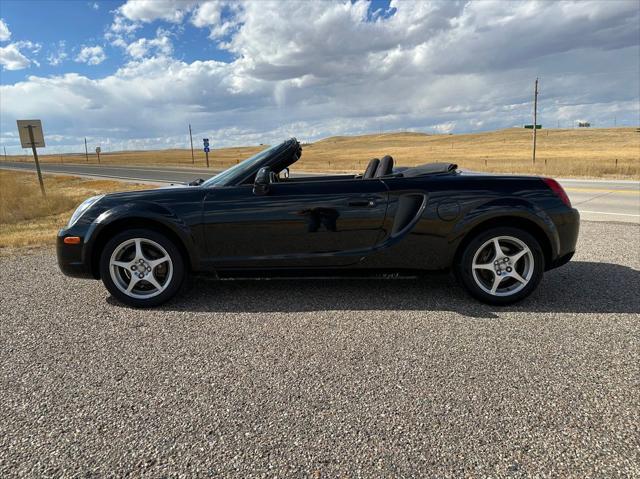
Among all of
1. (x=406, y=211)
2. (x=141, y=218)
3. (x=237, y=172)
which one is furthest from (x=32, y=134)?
(x=406, y=211)

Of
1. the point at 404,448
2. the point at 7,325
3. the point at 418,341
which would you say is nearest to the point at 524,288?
the point at 418,341

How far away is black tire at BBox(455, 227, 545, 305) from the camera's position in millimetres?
3658

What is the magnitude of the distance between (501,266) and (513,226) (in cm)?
36

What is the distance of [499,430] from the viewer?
208 cm

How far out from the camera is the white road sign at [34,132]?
51.1ft

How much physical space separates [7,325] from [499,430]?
12.0 feet

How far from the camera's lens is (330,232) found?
3.65 metres

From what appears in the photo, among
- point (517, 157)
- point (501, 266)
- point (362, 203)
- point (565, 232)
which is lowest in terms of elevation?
point (517, 157)

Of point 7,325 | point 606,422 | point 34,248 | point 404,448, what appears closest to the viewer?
point 404,448

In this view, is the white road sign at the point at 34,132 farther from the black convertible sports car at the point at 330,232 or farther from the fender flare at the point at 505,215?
the fender flare at the point at 505,215

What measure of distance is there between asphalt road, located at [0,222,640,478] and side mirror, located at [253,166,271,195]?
3.28 ft

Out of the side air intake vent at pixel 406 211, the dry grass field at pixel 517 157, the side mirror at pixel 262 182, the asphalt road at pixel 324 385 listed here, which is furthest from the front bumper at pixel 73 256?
the dry grass field at pixel 517 157

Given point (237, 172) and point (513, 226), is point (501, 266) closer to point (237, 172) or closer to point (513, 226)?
point (513, 226)

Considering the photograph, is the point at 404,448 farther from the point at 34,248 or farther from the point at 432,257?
the point at 34,248
